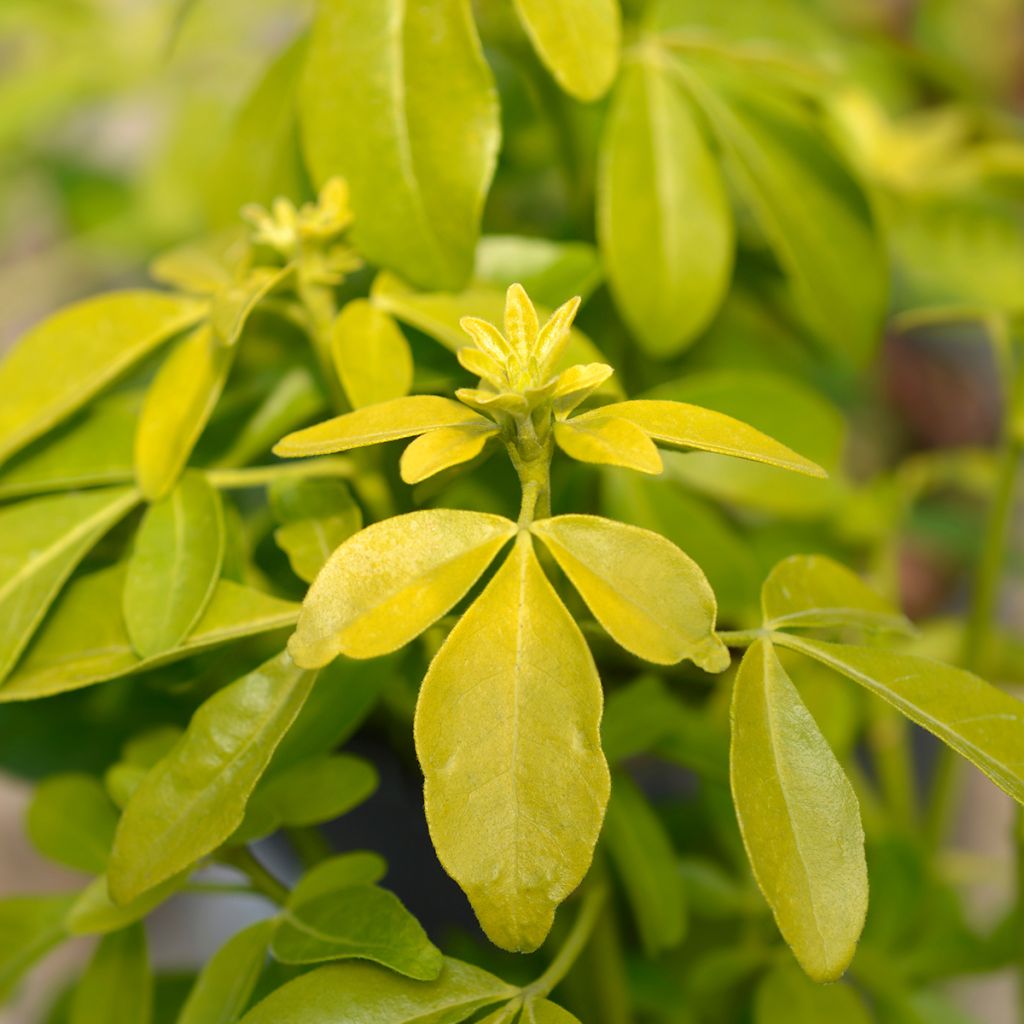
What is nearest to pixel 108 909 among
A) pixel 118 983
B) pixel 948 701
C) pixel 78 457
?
pixel 118 983

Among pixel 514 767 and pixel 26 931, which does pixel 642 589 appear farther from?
pixel 26 931

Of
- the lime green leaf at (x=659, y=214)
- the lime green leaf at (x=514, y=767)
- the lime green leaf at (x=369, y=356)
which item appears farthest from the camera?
the lime green leaf at (x=659, y=214)

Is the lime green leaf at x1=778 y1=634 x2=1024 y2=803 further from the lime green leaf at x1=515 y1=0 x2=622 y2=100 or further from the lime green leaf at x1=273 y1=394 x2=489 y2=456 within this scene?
the lime green leaf at x1=515 y1=0 x2=622 y2=100

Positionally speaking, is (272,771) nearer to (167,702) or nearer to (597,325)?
(167,702)

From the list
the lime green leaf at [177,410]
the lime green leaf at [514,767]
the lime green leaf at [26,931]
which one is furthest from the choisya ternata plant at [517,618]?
the lime green leaf at [26,931]

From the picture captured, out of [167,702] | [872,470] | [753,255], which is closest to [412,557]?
[167,702]

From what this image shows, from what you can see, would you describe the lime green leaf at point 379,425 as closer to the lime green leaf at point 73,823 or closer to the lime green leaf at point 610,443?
the lime green leaf at point 610,443

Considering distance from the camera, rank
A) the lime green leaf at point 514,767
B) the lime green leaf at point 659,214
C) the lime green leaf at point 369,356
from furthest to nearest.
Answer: the lime green leaf at point 659,214 → the lime green leaf at point 369,356 → the lime green leaf at point 514,767
